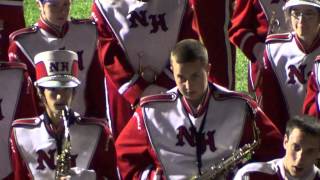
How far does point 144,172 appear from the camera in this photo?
6207 mm

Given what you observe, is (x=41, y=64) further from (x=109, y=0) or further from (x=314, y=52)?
(x=314, y=52)

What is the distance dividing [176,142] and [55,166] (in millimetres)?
672

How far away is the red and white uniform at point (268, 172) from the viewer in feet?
18.7

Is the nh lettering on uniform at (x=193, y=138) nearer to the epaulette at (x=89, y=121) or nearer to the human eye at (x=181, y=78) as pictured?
the human eye at (x=181, y=78)

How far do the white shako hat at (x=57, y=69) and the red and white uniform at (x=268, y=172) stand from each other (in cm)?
106

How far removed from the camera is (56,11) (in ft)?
22.8

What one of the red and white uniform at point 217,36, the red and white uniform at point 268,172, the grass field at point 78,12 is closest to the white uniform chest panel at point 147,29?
the red and white uniform at point 217,36

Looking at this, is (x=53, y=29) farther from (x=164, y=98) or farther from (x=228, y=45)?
(x=228, y=45)

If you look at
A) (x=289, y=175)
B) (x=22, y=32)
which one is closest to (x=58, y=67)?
(x=22, y=32)

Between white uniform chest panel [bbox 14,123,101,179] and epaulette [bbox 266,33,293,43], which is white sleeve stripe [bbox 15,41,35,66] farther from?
epaulette [bbox 266,33,293,43]

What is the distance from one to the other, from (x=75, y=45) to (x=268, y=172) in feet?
6.33

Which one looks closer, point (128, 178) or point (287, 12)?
point (128, 178)

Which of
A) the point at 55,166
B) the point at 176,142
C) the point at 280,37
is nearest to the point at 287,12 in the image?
the point at 280,37

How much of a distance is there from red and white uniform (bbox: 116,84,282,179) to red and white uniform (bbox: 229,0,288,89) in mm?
1117
